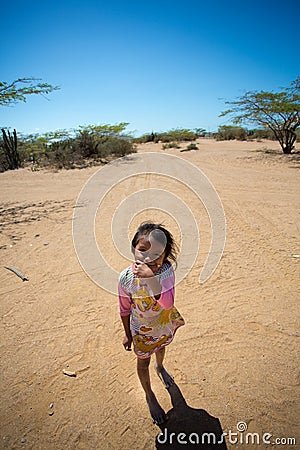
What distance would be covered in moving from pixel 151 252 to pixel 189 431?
1417 millimetres

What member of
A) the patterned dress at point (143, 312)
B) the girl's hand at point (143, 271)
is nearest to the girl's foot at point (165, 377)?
the patterned dress at point (143, 312)

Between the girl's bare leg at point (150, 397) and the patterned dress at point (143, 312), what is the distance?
0.57 ft

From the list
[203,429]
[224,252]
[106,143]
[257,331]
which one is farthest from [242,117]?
[203,429]

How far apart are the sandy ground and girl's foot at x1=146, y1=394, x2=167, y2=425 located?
58 millimetres

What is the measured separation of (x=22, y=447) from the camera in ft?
5.86

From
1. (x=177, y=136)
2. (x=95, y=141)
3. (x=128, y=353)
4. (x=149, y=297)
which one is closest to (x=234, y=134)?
(x=177, y=136)

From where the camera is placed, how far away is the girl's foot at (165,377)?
2141 millimetres

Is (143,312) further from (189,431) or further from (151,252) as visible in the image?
(189,431)

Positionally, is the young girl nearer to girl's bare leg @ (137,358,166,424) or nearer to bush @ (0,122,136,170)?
girl's bare leg @ (137,358,166,424)

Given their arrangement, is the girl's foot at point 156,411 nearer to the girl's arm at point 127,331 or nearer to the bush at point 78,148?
the girl's arm at point 127,331

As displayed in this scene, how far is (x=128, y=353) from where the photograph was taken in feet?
8.17

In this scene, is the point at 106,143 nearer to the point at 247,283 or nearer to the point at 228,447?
the point at 247,283

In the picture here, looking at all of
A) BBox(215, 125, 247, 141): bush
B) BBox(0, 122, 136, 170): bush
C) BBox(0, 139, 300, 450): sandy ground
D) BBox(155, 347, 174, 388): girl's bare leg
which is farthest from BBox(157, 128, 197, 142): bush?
BBox(155, 347, 174, 388): girl's bare leg

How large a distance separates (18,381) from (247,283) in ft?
9.45
